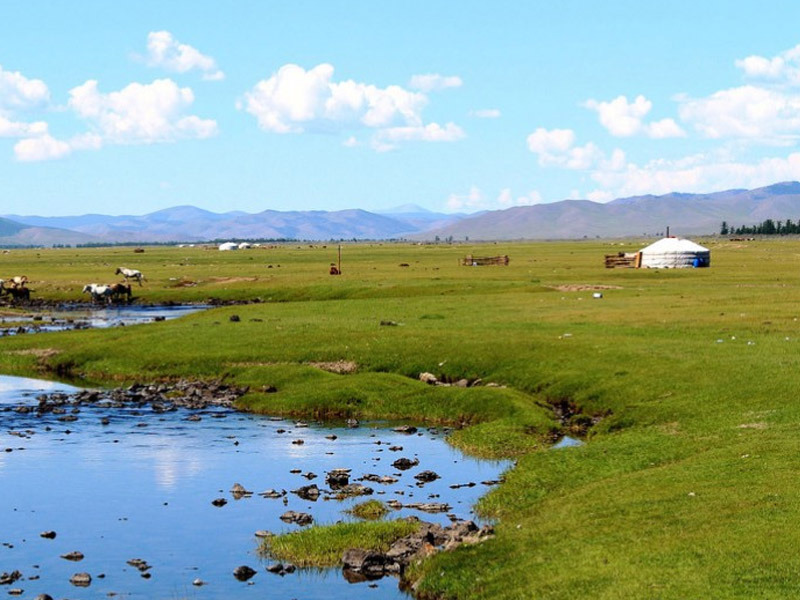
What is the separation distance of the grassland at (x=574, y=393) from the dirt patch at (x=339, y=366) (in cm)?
44

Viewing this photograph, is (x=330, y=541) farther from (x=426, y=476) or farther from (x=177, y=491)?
(x=177, y=491)

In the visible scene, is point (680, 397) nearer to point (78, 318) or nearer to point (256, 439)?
point (256, 439)

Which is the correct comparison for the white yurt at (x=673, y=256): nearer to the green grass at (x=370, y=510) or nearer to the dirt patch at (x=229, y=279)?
the dirt patch at (x=229, y=279)

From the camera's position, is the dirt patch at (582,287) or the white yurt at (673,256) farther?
the white yurt at (673,256)

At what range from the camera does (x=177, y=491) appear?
34.0 metres

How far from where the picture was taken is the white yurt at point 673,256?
125875 mm

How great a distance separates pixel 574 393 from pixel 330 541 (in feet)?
66.4

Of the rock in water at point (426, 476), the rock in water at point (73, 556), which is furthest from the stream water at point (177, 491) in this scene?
the rock in water at point (426, 476)

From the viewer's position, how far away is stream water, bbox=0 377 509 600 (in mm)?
25875

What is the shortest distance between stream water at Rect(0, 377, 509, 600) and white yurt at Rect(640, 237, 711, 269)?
86452mm

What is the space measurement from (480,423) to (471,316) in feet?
89.2

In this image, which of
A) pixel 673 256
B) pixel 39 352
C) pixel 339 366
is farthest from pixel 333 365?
pixel 673 256

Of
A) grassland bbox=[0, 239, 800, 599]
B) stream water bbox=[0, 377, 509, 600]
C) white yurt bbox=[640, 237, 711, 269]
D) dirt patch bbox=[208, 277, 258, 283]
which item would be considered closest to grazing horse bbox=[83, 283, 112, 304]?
dirt patch bbox=[208, 277, 258, 283]

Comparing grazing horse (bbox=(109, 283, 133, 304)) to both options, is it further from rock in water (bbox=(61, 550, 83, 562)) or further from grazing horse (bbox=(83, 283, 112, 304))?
rock in water (bbox=(61, 550, 83, 562))
